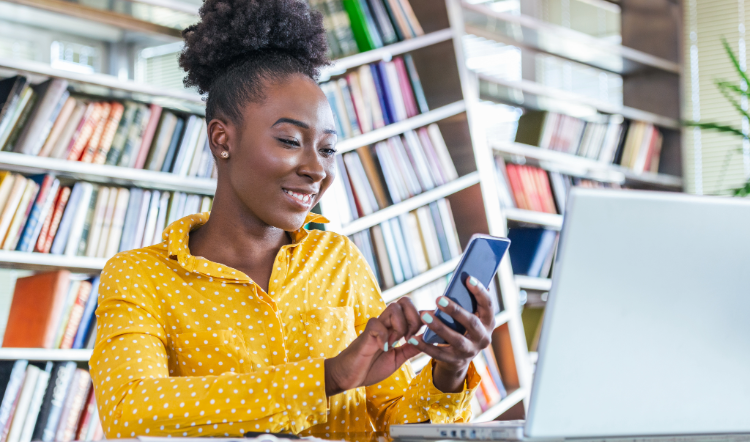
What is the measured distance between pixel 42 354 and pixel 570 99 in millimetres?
2136

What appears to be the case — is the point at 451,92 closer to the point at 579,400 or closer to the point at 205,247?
the point at 205,247

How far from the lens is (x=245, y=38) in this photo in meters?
1.31

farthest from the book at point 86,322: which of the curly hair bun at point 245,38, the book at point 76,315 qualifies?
the curly hair bun at point 245,38

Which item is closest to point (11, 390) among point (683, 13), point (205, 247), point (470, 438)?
point (205, 247)

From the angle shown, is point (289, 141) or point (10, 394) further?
point (10, 394)

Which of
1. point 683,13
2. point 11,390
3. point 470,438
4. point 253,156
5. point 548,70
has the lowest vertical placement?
point 11,390

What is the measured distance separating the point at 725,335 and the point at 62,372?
5.12 ft

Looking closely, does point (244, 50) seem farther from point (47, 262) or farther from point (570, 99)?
point (570, 99)

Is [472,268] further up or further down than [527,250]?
further down

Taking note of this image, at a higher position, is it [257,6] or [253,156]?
[257,6]

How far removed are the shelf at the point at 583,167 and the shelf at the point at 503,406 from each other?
0.89m

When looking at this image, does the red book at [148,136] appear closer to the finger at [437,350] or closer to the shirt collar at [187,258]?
the shirt collar at [187,258]

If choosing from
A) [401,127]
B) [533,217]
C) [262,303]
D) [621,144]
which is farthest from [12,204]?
[621,144]

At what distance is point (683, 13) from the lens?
3.33m
